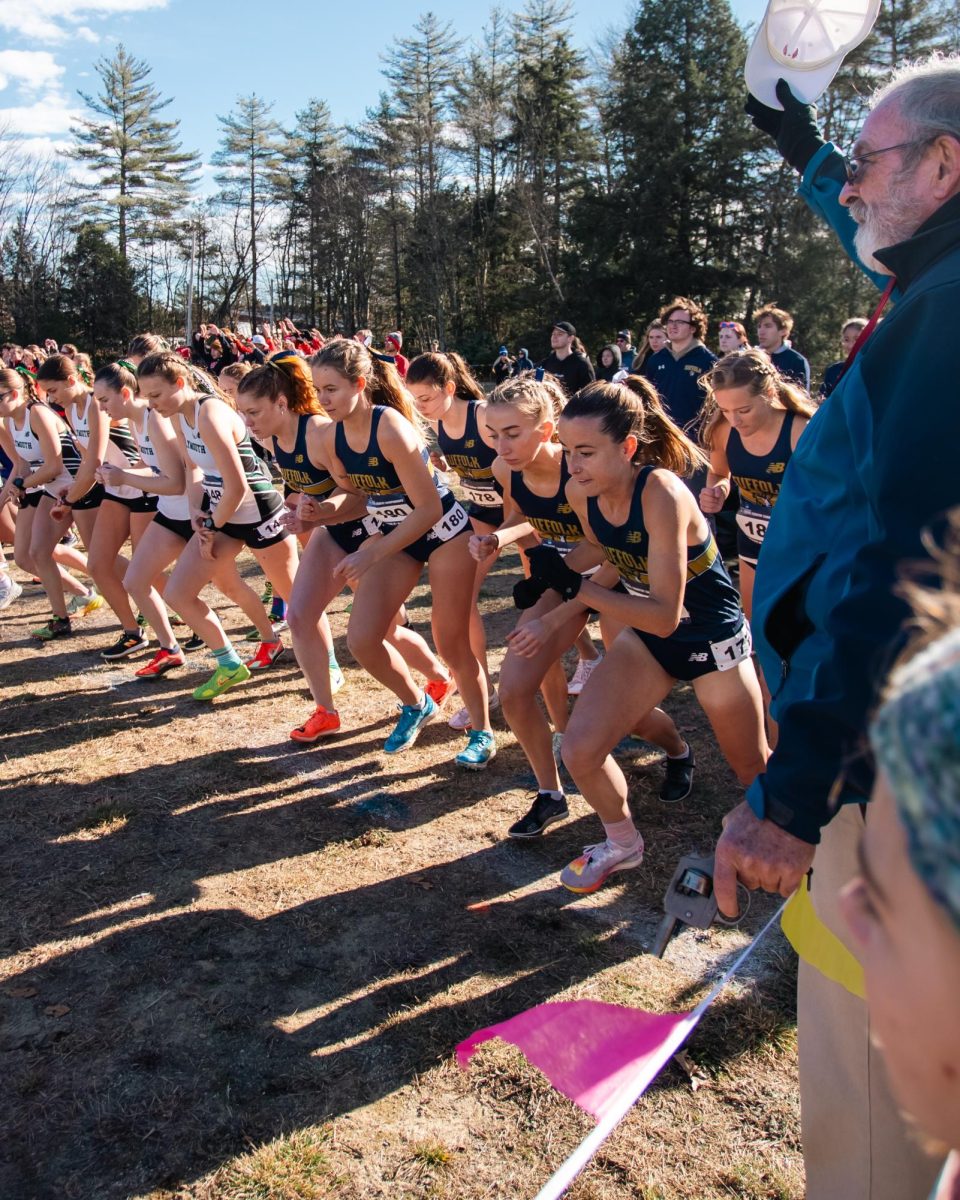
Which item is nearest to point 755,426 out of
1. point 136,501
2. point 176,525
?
point 176,525

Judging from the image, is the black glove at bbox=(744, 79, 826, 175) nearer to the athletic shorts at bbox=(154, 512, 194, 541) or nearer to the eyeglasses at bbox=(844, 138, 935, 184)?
the eyeglasses at bbox=(844, 138, 935, 184)

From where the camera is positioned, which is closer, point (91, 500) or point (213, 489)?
point (213, 489)

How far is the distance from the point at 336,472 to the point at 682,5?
36.5 meters

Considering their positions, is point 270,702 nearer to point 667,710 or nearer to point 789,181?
point 667,710

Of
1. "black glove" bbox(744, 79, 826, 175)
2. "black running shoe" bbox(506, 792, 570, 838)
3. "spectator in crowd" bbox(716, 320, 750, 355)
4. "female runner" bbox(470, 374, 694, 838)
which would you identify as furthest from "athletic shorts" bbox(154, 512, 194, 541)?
"spectator in crowd" bbox(716, 320, 750, 355)

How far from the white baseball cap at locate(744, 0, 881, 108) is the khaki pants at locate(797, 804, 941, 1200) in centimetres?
207

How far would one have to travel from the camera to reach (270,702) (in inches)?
230

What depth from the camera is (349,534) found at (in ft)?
16.8

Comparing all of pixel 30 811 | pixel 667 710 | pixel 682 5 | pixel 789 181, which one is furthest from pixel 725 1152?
pixel 682 5

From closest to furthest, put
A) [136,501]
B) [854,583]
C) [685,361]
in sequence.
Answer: [854,583], [136,501], [685,361]

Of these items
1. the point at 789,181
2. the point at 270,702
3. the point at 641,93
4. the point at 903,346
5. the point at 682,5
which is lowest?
the point at 270,702

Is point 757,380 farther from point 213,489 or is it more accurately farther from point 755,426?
point 213,489

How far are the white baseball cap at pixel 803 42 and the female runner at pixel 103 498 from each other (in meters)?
5.10

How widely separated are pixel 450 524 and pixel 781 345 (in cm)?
520
